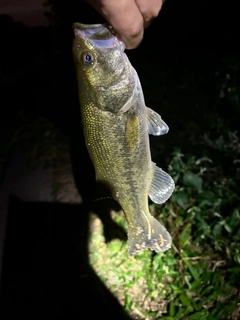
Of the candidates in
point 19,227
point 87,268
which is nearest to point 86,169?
point 19,227

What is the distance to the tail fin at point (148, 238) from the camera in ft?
8.27

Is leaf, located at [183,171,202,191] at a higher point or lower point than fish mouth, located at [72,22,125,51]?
lower

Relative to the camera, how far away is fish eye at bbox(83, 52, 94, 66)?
6.68 ft

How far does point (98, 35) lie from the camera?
199 centimetres

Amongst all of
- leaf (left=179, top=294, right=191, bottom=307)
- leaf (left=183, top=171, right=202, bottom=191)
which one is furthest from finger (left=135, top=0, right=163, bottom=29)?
leaf (left=179, top=294, right=191, bottom=307)

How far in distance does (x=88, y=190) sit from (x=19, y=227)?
858 mm

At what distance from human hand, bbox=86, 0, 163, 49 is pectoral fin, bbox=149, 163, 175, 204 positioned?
768mm

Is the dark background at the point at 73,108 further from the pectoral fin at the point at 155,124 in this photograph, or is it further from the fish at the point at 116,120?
the pectoral fin at the point at 155,124

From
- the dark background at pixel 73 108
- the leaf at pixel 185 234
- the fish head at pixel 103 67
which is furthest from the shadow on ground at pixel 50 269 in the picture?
the fish head at pixel 103 67

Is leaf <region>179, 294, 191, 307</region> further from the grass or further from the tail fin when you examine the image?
the tail fin

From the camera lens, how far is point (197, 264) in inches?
151

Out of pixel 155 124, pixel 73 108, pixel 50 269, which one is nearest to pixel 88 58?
pixel 155 124

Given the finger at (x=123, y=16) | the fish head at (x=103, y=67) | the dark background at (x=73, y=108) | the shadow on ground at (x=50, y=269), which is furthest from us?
the dark background at (x=73, y=108)

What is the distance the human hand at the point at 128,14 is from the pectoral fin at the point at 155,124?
0.42m
